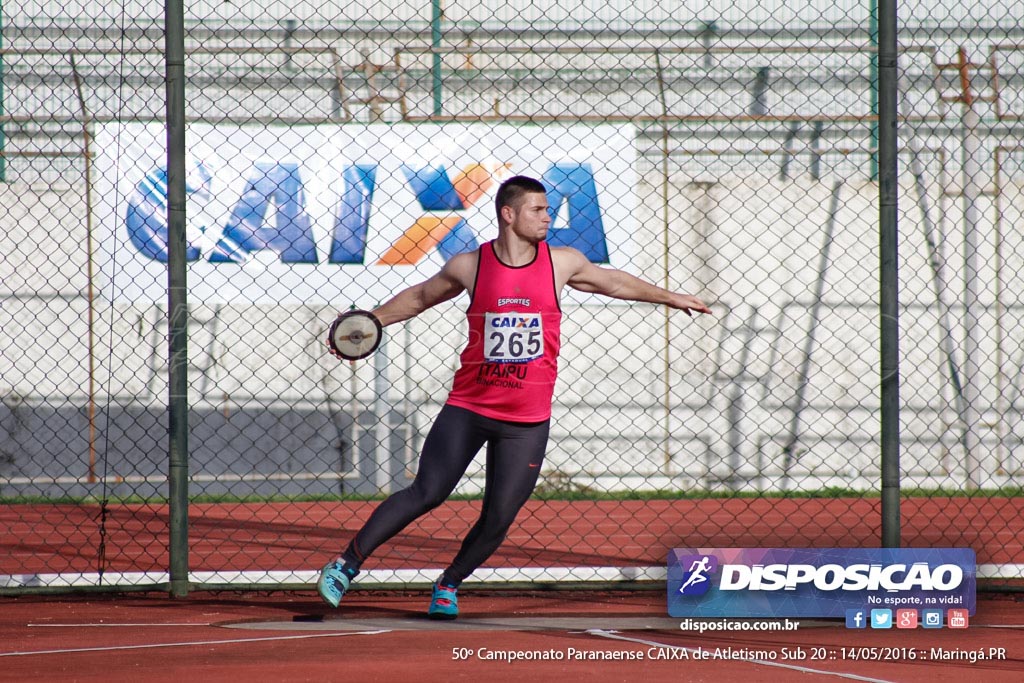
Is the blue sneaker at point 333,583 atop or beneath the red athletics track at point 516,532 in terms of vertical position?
atop

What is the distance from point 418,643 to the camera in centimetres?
441

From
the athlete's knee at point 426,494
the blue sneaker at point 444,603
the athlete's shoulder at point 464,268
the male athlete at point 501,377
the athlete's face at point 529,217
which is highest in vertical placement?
the athlete's face at point 529,217

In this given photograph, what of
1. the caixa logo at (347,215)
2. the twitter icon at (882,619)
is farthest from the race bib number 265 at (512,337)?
the caixa logo at (347,215)

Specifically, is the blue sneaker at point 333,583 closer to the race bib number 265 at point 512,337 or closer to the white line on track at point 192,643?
the white line on track at point 192,643

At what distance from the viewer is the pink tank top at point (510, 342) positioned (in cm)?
469

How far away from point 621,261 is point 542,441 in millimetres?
4739

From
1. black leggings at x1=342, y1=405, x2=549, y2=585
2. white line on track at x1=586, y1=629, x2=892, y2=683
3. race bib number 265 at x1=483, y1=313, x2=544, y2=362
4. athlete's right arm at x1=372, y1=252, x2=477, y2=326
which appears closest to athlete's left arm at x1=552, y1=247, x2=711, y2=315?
race bib number 265 at x1=483, y1=313, x2=544, y2=362

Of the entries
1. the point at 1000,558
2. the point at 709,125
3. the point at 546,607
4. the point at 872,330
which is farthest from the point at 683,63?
the point at 546,607

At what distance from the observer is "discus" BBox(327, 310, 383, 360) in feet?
15.6

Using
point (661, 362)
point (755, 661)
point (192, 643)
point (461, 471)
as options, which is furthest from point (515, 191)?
point (661, 362)

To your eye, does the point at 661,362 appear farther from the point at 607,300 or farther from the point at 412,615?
the point at 412,615

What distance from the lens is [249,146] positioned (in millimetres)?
9852

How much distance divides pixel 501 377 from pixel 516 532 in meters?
4.01

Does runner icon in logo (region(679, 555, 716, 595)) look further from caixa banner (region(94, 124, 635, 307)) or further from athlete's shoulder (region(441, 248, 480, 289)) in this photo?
caixa banner (region(94, 124, 635, 307))
